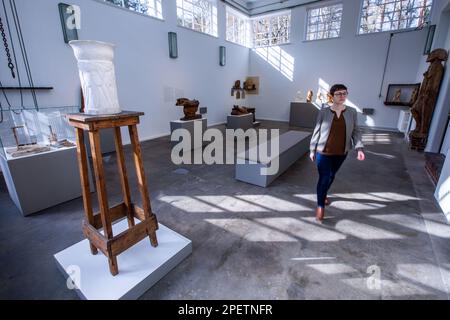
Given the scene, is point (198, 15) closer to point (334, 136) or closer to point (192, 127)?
point (192, 127)

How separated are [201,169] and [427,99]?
4958 mm

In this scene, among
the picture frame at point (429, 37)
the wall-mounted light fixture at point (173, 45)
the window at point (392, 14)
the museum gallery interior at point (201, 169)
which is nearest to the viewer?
the museum gallery interior at point (201, 169)

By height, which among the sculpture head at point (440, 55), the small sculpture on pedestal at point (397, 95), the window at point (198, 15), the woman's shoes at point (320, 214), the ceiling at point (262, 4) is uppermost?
the ceiling at point (262, 4)

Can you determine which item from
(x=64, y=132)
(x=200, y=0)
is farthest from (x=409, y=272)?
(x=200, y=0)

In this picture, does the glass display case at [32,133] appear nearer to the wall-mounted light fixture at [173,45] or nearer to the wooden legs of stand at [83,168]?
the wooden legs of stand at [83,168]

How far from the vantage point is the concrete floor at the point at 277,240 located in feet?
5.34

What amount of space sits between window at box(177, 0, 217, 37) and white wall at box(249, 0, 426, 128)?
308cm

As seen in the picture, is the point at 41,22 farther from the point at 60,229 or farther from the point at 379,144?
the point at 379,144

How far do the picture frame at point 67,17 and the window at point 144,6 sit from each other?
110 cm

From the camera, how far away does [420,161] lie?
14.1 ft

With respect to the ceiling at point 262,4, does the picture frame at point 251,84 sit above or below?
below

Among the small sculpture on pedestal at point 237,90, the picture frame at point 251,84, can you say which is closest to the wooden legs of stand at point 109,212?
the small sculpture on pedestal at point 237,90

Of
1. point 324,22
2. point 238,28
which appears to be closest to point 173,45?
point 238,28
